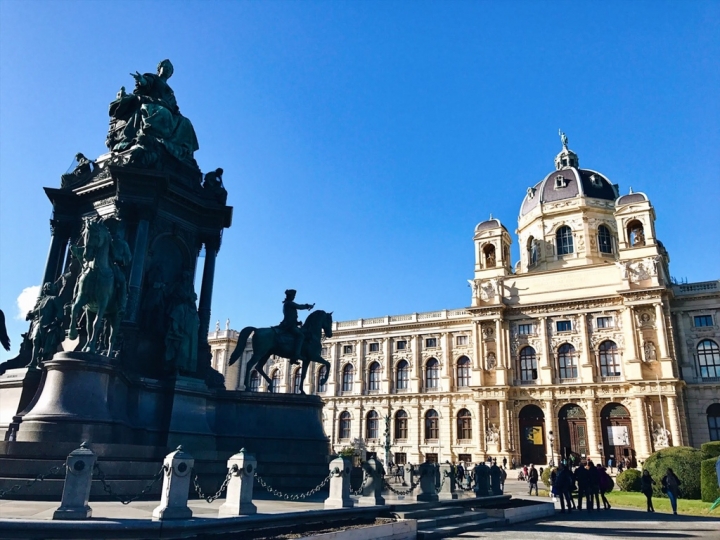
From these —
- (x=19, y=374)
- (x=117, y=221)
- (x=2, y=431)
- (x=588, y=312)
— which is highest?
(x=588, y=312)

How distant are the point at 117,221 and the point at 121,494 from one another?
712 cm

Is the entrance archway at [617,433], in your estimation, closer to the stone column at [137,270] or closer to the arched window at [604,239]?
the arched window at [604,239]

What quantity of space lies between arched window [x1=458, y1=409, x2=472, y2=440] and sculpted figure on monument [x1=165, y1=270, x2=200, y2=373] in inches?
1722

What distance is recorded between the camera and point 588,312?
160ft

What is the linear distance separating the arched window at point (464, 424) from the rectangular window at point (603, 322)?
15227 mm

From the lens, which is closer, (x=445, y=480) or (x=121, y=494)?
(x=121, y=494)

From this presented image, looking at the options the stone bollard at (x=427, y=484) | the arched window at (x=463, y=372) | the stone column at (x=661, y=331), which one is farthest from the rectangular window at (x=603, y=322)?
the stone bollard at (x=427, y=484)

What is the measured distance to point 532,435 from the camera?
158ft

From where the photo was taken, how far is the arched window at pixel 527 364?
50109mm

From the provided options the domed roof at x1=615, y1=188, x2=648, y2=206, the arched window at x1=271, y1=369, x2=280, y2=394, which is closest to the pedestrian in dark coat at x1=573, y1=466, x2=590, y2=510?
the domed roof at x1=615, y1=188, x2=648, y2=206

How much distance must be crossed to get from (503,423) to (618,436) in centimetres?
948

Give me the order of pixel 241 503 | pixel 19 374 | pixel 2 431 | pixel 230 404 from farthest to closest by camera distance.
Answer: pixel 230 404, pixel 19 374, pixel 2 431, pixel 241 503

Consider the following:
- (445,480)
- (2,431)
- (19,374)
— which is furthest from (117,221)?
(445,480)

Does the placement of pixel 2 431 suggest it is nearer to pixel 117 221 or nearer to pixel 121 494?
pixel 121 494
